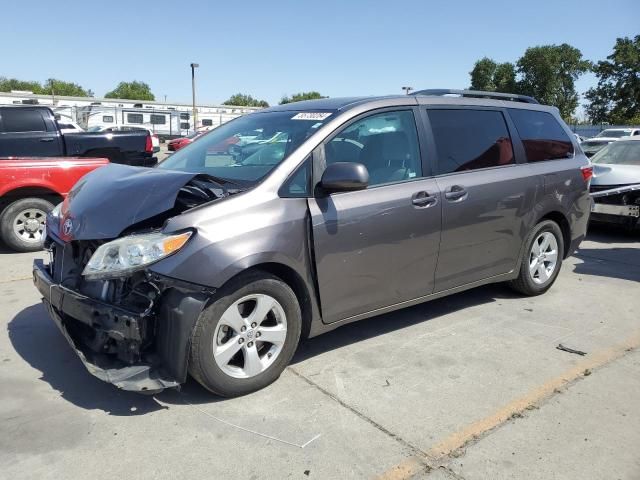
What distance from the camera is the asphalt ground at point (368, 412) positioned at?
104 inches

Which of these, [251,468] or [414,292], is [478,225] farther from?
[251,468]

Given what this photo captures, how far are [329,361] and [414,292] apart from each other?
85cm

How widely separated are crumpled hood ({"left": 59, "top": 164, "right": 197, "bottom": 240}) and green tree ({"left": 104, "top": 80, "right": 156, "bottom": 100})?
11858 cm

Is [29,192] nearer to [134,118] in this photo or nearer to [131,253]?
[131,253]

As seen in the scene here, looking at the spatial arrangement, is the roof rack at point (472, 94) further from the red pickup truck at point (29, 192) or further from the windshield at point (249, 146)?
the red pickup truck at point (29, 192)

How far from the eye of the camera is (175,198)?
3121 mm

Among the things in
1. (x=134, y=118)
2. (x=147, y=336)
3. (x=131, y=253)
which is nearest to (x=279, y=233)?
(x=131, y=253)

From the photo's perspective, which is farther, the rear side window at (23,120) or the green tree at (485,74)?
the green tree at (485,74)

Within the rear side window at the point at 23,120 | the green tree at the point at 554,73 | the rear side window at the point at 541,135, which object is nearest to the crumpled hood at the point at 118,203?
the rear side window at the point at 541,135

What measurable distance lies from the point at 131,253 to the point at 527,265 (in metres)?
3.69

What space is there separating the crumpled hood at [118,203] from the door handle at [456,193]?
6.38 ft

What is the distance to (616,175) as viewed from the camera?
847 centimetres

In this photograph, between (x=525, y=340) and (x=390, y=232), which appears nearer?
(x=390, y=232)

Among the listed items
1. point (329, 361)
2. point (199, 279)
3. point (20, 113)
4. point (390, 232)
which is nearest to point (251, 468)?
point (199, 279)
